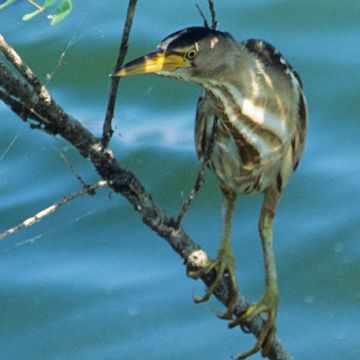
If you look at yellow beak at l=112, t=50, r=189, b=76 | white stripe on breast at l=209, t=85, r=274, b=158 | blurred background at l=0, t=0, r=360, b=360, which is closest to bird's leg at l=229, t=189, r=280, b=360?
white stripe on breast at l=209, t=85, r=274, b=158

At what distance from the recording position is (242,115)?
2775 millimetres

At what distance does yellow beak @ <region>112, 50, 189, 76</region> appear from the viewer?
244 cm

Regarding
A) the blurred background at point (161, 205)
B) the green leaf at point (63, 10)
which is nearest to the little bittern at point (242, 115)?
the green leaf at point (63, 10)

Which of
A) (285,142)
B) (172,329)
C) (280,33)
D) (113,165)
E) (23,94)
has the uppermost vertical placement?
(23,94)

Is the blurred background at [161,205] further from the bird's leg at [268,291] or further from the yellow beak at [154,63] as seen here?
the yellow beak at [154,63]

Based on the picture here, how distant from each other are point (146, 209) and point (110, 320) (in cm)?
215

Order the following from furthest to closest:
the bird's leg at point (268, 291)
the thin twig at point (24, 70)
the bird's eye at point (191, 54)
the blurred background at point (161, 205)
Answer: the blurred background at point (161, 205)
the bird's leg at point (268, 291)
the bird's eye at point (191, 54)
the thin twig at point (24, 70)

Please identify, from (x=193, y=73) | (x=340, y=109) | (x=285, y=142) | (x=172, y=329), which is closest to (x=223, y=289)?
(x=285, y=142)

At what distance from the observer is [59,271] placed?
4859mm

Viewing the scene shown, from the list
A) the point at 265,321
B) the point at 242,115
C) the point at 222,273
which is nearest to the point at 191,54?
the point at 242,115

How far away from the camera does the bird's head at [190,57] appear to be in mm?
2482

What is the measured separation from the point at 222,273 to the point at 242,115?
0.50 m

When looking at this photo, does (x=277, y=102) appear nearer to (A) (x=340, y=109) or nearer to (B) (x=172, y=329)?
(B) (x=172, y=329)

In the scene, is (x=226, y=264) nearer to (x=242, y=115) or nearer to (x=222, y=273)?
(x=222, y=273)
